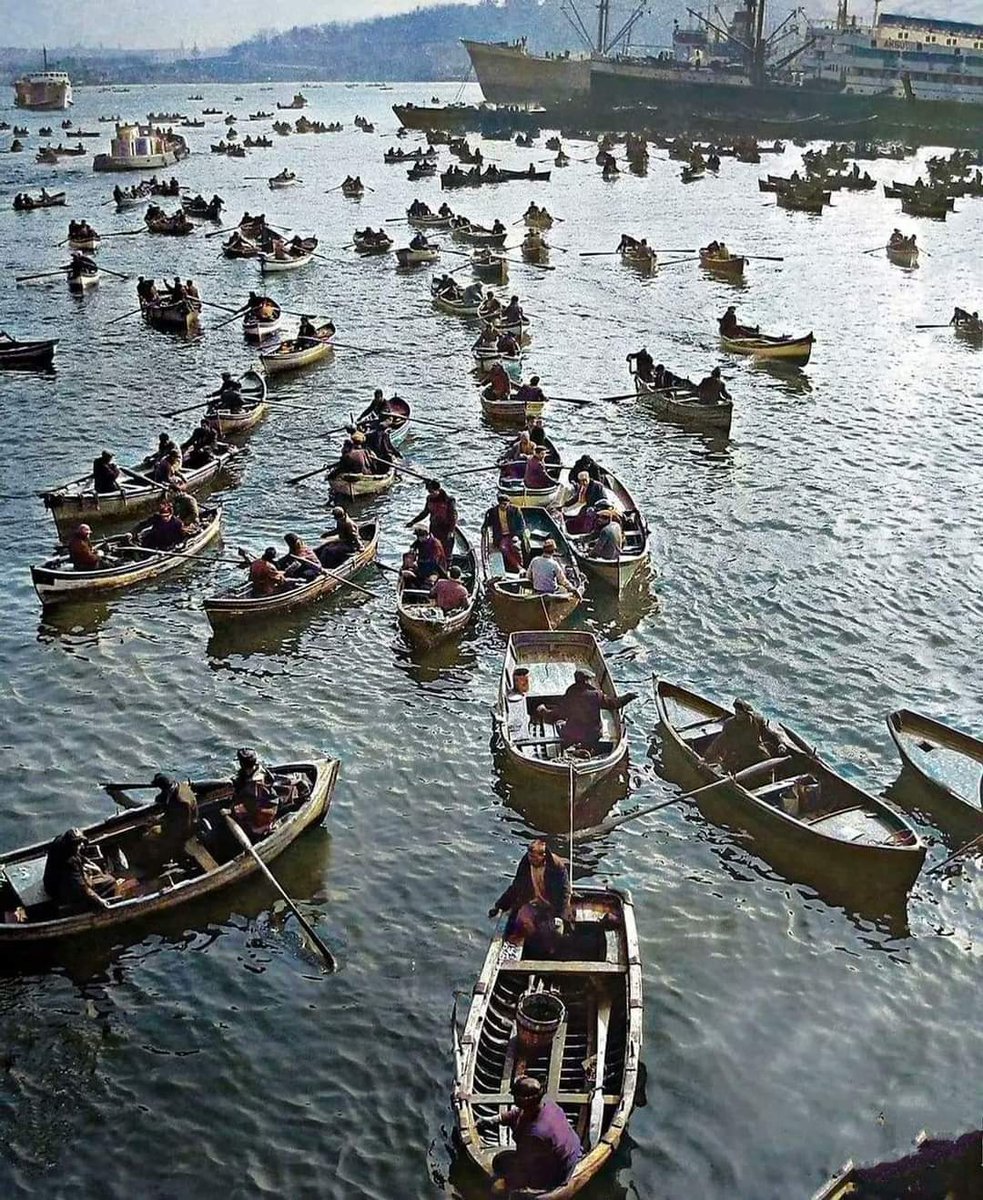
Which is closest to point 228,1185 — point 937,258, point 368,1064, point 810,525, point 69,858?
point 368,1064

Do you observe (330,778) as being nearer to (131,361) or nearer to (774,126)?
(131,361)

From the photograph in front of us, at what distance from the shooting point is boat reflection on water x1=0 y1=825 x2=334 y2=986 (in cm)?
1752

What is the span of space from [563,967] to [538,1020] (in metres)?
1.21

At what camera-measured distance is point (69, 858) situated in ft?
57.4

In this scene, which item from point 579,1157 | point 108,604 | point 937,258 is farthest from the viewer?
point 937,258

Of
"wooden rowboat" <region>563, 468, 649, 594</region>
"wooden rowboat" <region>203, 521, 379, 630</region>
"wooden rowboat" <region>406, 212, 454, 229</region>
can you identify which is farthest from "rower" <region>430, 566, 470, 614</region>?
"wooden rowboat" <region>406, 212, 454, 229</region>

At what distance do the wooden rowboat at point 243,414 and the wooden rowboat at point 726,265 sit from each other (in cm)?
3570

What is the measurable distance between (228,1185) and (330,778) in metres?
7.38

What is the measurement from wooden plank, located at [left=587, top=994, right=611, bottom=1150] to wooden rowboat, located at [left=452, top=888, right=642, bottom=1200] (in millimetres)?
12

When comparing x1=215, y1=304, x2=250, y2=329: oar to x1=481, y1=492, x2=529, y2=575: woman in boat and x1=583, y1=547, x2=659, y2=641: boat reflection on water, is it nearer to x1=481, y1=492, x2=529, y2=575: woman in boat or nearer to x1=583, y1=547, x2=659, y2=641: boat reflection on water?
x1=481, y1=492, x2=529, y2=575: woman in boat

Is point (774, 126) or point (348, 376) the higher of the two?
point (774, 126)

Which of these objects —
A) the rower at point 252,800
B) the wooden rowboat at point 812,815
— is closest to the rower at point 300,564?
the rower at point 252,800

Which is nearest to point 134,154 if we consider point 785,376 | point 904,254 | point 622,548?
point 904,254

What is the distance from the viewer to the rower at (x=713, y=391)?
137ft
